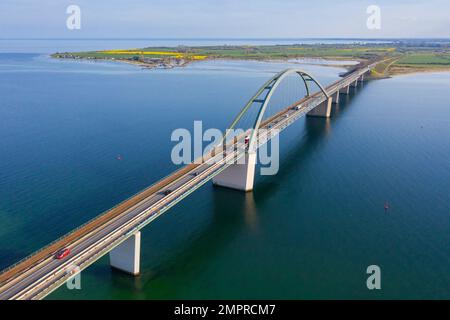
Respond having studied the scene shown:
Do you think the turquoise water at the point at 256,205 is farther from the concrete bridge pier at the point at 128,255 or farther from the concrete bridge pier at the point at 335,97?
the concrete bridge pier at the point at 335,97

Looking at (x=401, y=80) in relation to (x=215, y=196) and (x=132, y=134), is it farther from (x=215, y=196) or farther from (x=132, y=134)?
(x=215, y=196)

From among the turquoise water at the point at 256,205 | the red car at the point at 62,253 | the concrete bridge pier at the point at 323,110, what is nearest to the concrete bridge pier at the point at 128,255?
the turquoise water at the point at 256,205

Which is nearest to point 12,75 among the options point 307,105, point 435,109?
point 307,105

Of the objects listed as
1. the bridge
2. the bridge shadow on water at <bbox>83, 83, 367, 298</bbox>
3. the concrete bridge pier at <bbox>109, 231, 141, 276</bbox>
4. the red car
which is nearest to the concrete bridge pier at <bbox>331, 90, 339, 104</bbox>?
the bridge shadow on water at <bbox>83, 83, 367, 298</bbox>

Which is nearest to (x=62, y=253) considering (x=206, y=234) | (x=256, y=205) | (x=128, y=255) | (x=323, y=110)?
(x=128, y=255)

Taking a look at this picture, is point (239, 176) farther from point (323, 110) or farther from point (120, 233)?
point (323, 110)

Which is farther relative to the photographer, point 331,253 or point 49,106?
point 49,106

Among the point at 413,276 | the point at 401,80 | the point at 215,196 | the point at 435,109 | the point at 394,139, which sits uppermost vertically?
the point at 401,80

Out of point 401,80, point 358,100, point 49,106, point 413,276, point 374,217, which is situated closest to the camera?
point 413,276

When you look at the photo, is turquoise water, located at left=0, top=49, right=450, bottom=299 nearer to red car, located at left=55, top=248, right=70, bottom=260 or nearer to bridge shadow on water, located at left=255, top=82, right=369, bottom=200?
bridge shadow on water, located at left=255, top=82, right=369, bottom=200
